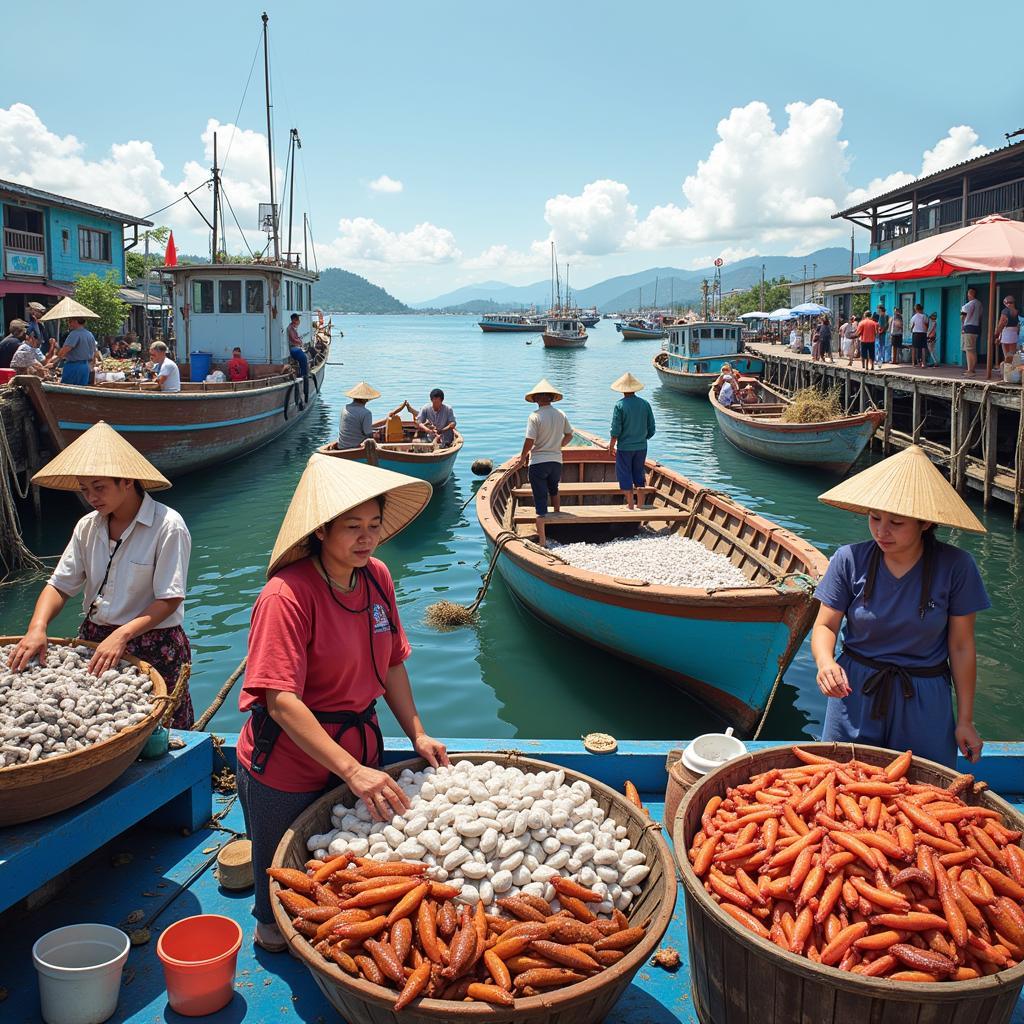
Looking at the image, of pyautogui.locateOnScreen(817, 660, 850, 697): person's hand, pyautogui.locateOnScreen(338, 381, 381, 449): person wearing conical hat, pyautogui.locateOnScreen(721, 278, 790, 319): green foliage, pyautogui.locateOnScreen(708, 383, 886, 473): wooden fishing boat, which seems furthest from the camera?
pyautogui.locateOnScreen(721, 278, 790, 319): green foliage

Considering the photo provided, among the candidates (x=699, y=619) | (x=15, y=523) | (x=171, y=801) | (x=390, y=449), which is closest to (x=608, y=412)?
(x=390, y=449)

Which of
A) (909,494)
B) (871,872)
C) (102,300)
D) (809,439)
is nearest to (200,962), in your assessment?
(871,872)

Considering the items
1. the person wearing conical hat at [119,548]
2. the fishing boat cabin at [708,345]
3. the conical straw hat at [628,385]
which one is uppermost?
the fishing boat cabin at [708,345]

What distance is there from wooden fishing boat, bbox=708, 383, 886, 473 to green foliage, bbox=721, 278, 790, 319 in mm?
50839

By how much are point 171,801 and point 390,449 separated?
10.5 m

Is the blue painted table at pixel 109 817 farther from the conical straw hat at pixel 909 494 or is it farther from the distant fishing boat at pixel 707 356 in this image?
the distant fishing boat at pixel 707 356

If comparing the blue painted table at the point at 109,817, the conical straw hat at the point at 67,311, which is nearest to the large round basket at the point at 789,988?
the blue painted table at the point at 109,817

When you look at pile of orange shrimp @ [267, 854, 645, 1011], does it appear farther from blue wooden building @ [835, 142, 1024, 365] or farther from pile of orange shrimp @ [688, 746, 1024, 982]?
blue wooden building @ [835, 142, 1024, 365]

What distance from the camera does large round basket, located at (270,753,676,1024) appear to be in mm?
2176

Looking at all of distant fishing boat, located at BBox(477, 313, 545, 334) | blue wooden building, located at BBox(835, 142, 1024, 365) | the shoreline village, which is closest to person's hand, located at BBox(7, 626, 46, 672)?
the shoreline village

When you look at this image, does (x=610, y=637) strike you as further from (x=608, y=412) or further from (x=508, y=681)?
(x=608, y=412)

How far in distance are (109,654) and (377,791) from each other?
1.47m

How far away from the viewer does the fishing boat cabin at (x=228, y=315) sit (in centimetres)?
1959

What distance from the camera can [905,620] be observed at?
3.29m
